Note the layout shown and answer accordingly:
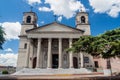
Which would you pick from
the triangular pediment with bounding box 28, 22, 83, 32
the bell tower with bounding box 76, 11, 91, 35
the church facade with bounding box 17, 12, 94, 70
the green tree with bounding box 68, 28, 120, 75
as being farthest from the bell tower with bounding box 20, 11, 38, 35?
the green tree with bounding box 68, 28, 120, 75

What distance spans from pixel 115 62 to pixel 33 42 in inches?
737

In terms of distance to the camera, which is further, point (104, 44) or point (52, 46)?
point (52, 46)

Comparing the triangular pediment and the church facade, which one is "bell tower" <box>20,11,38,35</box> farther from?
the triangular pediment

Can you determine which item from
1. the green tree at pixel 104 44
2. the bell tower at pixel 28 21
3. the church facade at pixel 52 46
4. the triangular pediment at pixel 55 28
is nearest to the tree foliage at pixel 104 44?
the green tree at pixel 104 44

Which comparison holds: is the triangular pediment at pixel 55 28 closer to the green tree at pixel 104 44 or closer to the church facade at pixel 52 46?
the church facade at pixel 52 46

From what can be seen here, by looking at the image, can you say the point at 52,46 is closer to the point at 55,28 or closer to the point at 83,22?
the point at 55,28

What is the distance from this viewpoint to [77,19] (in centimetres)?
3994

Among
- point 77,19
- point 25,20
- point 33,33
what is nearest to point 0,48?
point 33,33

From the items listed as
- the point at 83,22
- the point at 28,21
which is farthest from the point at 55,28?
the point at 28,21

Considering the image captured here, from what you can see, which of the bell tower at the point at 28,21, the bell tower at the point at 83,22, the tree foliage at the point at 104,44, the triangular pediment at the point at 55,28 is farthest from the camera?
the bell tower at the point at 28,21

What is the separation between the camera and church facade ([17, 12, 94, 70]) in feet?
108

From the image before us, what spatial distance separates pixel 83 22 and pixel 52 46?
1055 cm

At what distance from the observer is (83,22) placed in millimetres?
39500

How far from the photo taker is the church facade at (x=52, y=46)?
32812 millimetres
